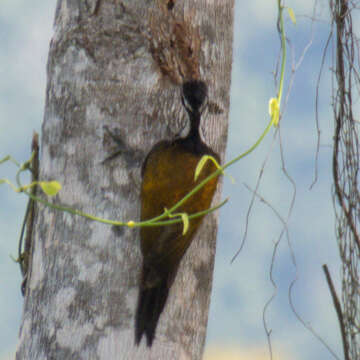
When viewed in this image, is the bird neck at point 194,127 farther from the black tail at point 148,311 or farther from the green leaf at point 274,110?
the black tail at point 148,311

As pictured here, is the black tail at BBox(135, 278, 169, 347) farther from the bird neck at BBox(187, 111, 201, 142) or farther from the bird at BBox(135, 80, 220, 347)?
the bird neck at BBox(187, 111, 201, 142)

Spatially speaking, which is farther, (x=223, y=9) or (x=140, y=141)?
(x=223, y=9)

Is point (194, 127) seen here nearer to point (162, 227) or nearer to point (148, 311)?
point (162, 227)

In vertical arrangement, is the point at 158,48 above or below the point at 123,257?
above

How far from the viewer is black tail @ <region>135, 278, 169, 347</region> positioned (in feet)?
5.17

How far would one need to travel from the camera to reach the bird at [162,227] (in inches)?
62.5

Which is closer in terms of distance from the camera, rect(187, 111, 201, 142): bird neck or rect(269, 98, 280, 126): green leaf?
rect(269, 98, 280, 126): green leaf

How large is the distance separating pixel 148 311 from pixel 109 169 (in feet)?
0.98

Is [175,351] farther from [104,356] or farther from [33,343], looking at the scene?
[33,343]

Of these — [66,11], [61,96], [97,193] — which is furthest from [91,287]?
[66,11]

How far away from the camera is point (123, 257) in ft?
5.23

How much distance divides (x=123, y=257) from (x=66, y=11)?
590 millimetres

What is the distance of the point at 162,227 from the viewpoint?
160 cm

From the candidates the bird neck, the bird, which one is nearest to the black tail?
the bird
